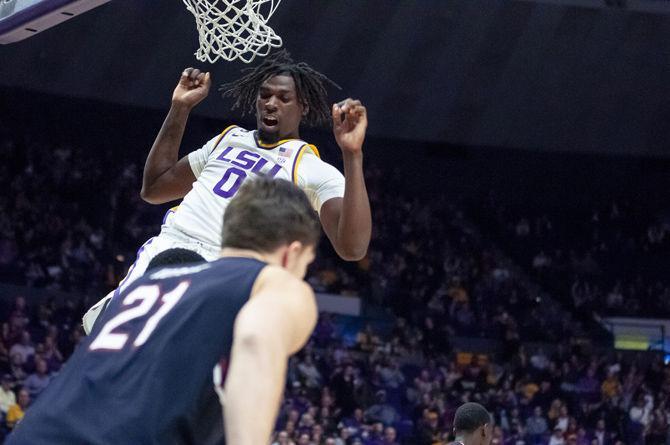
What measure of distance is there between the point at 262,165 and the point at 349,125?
705 mm

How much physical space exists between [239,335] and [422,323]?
50.4 ft

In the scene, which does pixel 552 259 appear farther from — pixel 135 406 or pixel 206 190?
pixel 135 406

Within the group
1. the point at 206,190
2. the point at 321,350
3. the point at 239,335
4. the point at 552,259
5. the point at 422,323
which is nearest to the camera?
the point at 239,335

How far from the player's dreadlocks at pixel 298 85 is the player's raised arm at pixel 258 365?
257 centimetres

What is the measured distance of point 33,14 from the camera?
17.4 feet

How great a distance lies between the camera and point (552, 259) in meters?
20.4

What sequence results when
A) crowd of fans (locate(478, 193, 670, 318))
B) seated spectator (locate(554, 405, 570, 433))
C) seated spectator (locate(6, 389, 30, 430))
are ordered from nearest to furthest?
seated spectator (locate(6, 389, 30, 430)) < seated spectator (locate(554, 405, 570, 433)) < crowd of fans (locate(478, 193, 670, 318))

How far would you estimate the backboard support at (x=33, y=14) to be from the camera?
5258 millimetres

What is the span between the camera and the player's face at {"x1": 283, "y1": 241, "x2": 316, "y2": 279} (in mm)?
2570

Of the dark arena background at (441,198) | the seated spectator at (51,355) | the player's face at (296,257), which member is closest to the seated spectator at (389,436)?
the dark arena background at (441,198)

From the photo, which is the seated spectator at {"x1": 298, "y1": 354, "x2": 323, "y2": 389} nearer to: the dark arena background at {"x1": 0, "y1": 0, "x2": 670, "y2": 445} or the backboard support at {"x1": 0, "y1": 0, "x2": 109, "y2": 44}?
the dark arena background at {"x1": 0, "y1": 0, "x2": 670, "y2": 445}

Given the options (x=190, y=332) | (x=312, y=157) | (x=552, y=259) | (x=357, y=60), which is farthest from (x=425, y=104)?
(x=190, y=332)

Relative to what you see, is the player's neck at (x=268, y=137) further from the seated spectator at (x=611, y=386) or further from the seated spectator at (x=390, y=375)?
the seated spectator at (x=611, y=386)

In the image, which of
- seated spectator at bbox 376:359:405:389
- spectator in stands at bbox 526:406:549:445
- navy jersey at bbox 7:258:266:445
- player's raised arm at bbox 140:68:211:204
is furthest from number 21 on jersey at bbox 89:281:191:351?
spectator in stands at bbox 526:406:549:445
